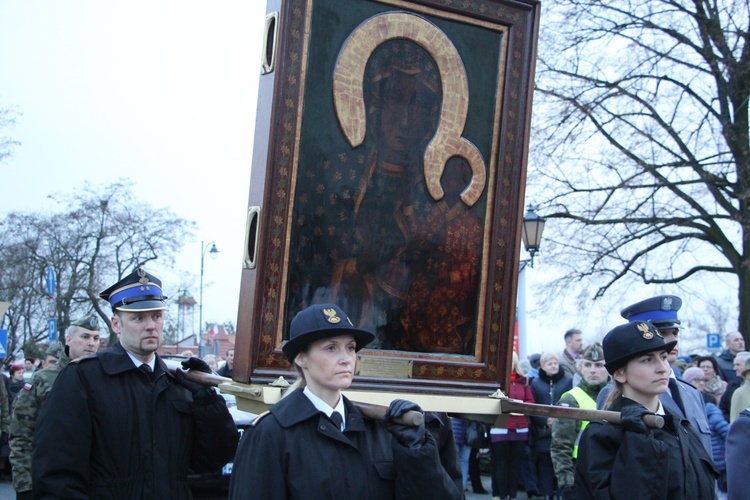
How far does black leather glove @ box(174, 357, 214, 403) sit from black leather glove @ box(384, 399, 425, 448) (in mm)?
1616

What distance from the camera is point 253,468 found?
3.34 m

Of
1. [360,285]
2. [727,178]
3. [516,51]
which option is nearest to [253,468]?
[360,285]

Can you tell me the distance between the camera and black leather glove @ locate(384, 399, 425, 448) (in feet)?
10.8

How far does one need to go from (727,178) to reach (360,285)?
48.8 feet

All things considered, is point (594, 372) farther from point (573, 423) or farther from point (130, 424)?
point (130, 424)

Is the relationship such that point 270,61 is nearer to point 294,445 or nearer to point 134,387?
point 134,387

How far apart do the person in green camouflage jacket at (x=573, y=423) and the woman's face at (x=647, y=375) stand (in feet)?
11.7

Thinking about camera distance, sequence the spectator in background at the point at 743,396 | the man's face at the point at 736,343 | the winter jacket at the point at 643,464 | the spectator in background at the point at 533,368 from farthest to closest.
A: the spectator in background at the point at 533,368
the man's face at the point at 736,343
the spectator in background at the point at 743,396
the winter jacket at the point at 643,464

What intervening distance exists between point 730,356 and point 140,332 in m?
9.47

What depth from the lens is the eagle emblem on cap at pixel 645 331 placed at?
4.26m

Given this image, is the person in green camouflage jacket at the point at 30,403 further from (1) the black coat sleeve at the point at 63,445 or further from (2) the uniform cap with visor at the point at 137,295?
(1) the black coat sleeve at the point at 63,445

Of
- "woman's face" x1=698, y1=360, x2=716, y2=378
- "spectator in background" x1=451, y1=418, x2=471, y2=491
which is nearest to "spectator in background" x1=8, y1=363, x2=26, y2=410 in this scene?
"spectator in background" x1=451, y1=418, x2=471, y2=491

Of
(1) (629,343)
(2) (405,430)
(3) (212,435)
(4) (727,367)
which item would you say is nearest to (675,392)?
(1) (629,343)

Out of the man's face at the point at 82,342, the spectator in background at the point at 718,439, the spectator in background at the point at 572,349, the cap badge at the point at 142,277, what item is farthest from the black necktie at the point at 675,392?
the spectator in background at the point at 572,349
